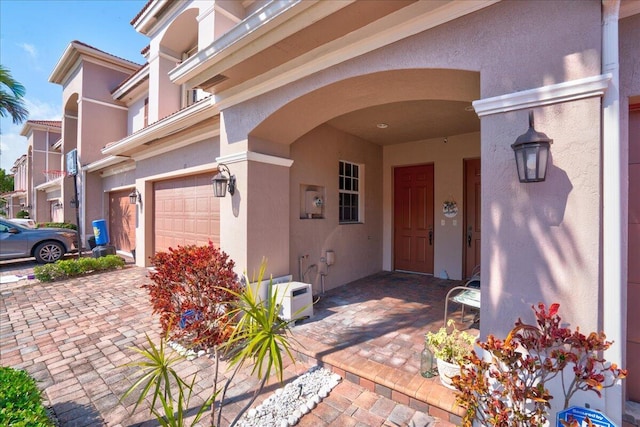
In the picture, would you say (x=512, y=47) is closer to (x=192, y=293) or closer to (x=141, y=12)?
(x=192, y=293)

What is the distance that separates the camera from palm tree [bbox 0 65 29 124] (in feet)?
29.0

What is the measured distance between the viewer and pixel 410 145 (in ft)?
23.0

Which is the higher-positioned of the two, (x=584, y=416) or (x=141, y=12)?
(x=141, y=12)

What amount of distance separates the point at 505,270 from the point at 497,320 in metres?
0.40

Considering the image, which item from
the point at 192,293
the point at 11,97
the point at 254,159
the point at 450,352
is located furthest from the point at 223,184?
the point at 11,97

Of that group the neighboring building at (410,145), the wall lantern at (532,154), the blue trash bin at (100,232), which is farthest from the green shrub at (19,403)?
the blue trash bin at (100,232)

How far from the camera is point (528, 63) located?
2.21 metres

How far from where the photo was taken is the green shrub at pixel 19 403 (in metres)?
1.73

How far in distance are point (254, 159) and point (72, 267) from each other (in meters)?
6.20

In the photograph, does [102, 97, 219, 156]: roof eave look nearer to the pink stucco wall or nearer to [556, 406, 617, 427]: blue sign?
the pink stucco wall

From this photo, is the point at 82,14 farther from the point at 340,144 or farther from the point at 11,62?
the point at 340,144

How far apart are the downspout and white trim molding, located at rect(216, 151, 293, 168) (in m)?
3.66

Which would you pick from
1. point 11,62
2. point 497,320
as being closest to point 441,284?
point 497,320

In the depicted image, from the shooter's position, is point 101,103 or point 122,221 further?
point 101,103
